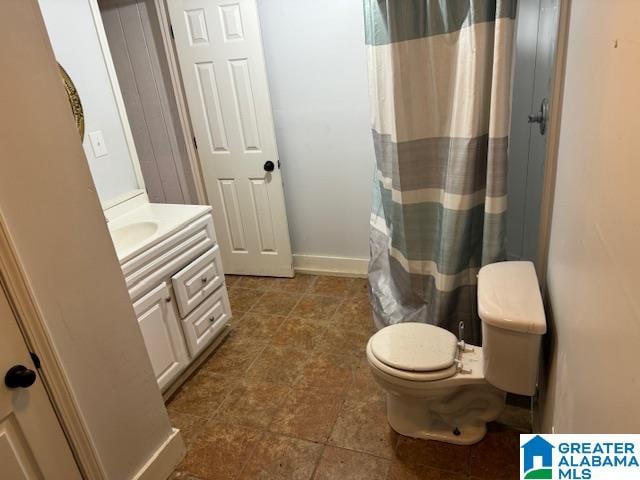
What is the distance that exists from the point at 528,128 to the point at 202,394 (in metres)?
2.15

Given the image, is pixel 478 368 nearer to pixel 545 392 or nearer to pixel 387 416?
pixel 545 392

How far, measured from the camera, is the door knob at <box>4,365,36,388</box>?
1116 mm

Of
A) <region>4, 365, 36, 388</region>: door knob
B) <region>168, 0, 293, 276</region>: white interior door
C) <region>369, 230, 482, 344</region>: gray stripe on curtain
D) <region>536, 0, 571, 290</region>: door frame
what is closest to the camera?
<region>4, 365, 36, 388</region>: door knob

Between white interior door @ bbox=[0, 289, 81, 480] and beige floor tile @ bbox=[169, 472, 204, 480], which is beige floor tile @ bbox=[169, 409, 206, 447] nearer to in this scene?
beige floor tile @ bbox=[169, 472, 204, 480]

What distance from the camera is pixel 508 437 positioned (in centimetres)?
176

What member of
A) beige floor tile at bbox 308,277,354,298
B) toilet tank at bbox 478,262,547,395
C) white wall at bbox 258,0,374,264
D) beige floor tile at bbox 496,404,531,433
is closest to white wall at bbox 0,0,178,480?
toilet tank at bbox 478,262,547,395

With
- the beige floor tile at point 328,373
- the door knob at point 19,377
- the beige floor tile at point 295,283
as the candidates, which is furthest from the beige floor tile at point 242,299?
the door knob at point 19,377

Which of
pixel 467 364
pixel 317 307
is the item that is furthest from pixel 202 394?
pixel 467 364

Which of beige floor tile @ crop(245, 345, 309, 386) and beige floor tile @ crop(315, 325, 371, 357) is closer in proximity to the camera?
beige floor tile @ crop(245, 345, 309, 386)

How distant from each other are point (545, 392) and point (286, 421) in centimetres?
107

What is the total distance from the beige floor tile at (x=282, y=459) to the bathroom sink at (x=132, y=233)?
1104mm

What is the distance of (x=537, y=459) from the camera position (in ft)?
3.34

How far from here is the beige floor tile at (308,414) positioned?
6.18ft

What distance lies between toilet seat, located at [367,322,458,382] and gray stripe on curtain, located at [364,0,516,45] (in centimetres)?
121
